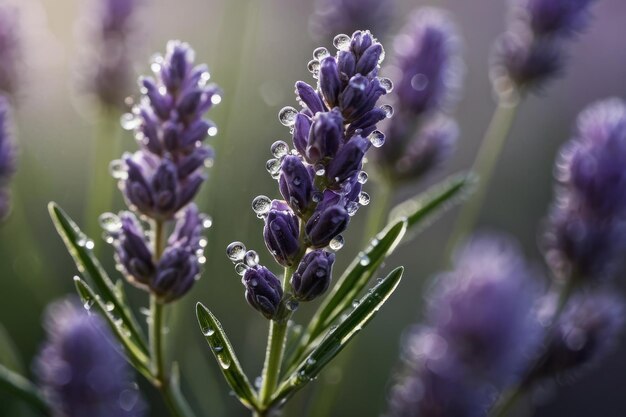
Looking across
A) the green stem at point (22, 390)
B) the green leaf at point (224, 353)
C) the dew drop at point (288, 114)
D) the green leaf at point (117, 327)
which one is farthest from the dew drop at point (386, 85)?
the green stem at point (22, 390)

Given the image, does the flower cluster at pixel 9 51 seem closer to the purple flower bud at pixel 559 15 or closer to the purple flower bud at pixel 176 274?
the purple flower bud at pixel 176 274

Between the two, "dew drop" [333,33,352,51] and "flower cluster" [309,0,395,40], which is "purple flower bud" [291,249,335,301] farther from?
"flower cluster" [309,0,395,40]

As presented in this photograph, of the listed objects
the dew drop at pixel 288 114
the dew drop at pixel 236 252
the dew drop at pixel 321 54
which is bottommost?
the dew drop at pixel 236 252

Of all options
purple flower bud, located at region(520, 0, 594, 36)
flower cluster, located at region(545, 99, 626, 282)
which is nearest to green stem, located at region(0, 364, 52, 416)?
flower cluster, located at region(545, 99, 626, 282)

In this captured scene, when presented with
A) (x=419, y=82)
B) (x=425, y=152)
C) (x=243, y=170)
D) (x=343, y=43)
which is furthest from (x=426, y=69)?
(x=343, y=43)

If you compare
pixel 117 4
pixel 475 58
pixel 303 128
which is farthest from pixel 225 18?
pixel 475 58
